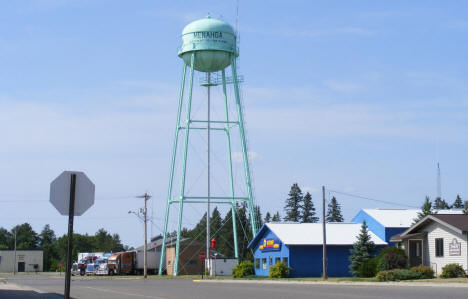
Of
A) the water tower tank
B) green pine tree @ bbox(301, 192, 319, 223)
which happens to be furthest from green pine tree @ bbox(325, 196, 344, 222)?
the water tower tank

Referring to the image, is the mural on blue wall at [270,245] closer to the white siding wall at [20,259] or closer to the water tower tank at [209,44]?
the water tower tank at [209,44]

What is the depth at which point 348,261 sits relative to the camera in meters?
53.4

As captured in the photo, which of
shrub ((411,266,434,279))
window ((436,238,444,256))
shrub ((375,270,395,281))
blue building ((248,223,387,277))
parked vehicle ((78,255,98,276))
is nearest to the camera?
shrub ((375,270,395,281))

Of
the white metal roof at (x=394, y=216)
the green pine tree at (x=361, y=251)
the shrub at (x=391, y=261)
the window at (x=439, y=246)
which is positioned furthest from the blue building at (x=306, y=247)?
the window at (x=439, y=246)

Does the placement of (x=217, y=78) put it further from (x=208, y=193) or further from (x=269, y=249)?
(x=269, y=249)

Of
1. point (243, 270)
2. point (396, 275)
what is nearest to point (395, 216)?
point (243, 270)

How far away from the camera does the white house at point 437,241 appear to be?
1578 inches

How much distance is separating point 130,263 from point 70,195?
64312 mm

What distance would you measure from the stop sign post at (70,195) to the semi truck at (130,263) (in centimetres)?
6336

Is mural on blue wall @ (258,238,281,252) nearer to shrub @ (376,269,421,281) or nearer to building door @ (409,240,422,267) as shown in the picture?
building door @ (409,240,422,267)

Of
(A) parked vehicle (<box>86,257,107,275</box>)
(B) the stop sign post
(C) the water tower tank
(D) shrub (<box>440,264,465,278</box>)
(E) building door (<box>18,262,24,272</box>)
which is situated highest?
(C) the water tower tank

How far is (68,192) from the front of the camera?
37.7ft

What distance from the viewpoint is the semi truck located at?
241 feet

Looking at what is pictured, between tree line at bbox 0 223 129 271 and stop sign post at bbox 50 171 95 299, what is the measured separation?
367 ft
